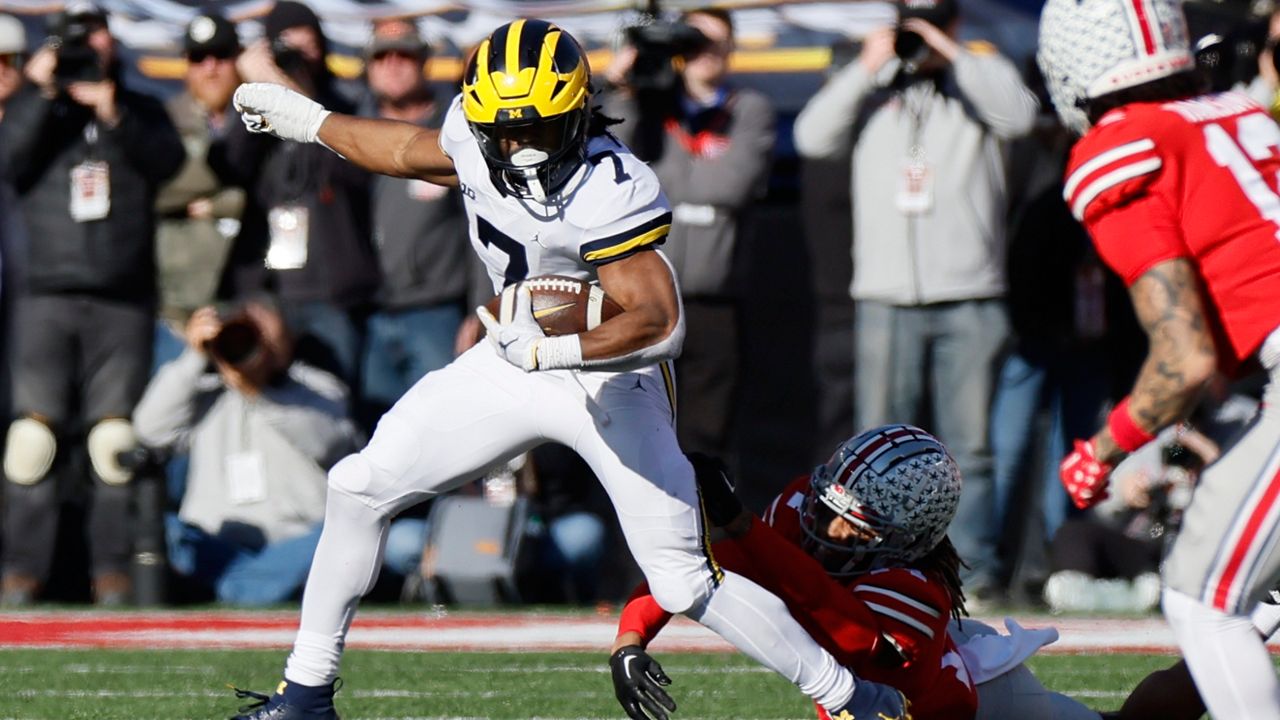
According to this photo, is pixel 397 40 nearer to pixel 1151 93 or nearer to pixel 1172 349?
pixel 1151 93

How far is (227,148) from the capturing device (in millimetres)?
7891

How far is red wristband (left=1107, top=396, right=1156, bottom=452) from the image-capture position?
3467 millimetres

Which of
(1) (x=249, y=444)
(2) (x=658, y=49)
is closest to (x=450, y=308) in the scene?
(1) (x=249, y=444)

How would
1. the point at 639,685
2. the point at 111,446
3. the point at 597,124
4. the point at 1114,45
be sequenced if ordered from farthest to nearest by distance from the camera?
1. the point at 111,446
2. the point at 597,124
3. the point at 639,685
4. the point at 1114,45

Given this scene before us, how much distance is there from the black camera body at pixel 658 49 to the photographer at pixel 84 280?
1.82 metres

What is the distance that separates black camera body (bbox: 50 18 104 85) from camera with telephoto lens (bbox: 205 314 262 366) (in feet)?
3.60

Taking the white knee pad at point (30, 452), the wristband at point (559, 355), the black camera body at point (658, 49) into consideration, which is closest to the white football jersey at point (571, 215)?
the wristband at point (559, 355)

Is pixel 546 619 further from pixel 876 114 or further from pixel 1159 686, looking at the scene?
pixel 1159 686

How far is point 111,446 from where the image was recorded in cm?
771

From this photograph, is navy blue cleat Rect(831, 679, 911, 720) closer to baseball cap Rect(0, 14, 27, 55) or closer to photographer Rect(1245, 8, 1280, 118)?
photographer Rect(1245, 8, 1280, 118)

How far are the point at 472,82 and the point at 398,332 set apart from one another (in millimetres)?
3769

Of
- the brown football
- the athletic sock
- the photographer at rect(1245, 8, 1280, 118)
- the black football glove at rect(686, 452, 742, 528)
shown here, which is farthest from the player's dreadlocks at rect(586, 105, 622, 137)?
the photographer at rect(1245, 8, 1280, 118)

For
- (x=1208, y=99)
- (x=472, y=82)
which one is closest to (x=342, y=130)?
(x=472, y=82)

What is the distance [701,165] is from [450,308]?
1172mm
